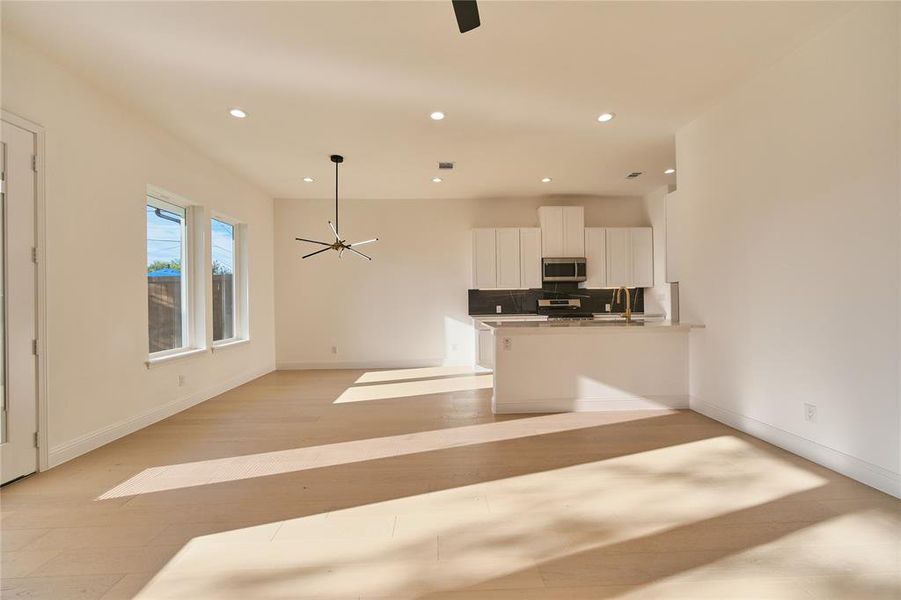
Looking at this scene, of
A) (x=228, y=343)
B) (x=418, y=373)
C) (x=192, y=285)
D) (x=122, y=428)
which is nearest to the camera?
(x=122, y=428)

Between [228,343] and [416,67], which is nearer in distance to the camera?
[416,67]

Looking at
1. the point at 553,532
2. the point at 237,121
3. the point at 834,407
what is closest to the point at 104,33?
the point at 237,121

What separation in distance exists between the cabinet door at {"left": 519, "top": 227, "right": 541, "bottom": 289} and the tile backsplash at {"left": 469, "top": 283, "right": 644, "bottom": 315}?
392 mm

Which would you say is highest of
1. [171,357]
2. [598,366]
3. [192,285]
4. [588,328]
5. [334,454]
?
[192,285]

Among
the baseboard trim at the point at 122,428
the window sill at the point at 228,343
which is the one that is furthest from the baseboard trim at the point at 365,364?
the baseboard trim at the point at 122,428

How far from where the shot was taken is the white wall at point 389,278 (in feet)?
21.7

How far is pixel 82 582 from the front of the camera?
62.2 inches

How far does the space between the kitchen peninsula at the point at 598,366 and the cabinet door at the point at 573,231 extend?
8.72ft

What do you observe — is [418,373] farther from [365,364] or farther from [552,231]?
[552,231]

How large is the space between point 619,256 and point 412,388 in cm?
402

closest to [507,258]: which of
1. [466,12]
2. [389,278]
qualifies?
[389,278]

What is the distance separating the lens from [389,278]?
6.71 meters

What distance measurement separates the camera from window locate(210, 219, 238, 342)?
5066 mm

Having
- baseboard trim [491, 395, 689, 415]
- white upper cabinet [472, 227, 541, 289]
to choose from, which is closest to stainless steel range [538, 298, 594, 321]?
white upper cabinet [472, 227, 541, 289]
